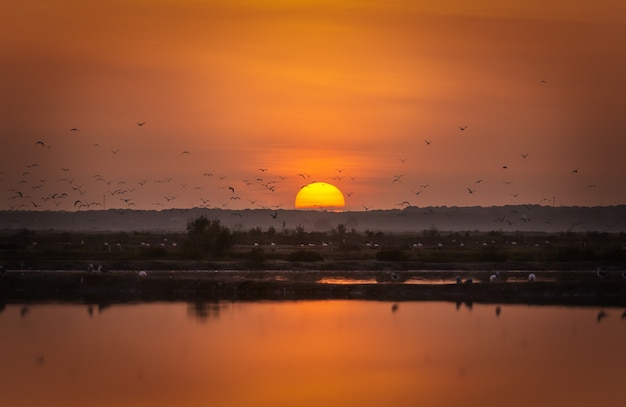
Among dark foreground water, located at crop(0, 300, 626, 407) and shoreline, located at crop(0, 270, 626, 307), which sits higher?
shoreline, located at crop(0, 270, 626, 307)

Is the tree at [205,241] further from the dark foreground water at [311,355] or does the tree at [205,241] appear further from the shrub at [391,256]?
the dark foreground water at [311,355]

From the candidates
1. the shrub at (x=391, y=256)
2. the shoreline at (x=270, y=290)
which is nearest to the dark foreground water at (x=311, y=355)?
the shoreline at (x=270, y=290)

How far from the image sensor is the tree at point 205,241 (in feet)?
201

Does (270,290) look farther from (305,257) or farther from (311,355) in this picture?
(305,257)

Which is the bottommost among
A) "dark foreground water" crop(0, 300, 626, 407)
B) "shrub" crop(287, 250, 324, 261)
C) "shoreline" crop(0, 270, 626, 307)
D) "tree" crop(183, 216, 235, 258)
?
"dark foreground water" crop(0, 300, 626, 407)

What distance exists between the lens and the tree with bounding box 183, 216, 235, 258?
61.2 meters

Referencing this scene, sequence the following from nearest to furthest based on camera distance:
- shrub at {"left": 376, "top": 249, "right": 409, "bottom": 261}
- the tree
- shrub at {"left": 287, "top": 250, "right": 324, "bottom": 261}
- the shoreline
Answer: the shoreline → shrub at {"left": 287, "top": 250, "right": 324, "bottom": 261} → shrub at {"left": 376, "top": 249, "right": 409, "bottom": 261} → the tree

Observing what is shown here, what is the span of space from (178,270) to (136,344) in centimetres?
2363

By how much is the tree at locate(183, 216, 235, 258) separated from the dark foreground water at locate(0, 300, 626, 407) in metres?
21.7

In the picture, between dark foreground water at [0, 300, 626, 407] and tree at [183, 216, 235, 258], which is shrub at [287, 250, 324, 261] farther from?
dark foreground water at [0, 300, 626, 407]

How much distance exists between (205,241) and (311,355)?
1380 inches

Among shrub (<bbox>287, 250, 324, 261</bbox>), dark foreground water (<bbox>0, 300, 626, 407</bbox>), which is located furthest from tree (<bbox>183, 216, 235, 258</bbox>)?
dark foreground water (<bbox>0, 300, 626, 407</bbox>)

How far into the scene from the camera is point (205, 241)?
6181cm

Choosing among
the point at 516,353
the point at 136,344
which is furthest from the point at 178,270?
the point at 516,353
